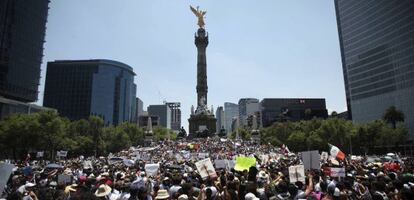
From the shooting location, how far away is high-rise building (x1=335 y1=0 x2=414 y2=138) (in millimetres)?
94250

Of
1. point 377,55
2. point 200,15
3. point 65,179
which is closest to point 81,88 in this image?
point 200,15

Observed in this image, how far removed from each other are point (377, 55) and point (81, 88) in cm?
14350

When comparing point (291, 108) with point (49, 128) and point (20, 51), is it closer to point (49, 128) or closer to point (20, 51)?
point (20, 51)

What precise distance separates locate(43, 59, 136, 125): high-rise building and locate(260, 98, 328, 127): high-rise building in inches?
3359

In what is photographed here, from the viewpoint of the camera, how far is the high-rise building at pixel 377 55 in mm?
94250

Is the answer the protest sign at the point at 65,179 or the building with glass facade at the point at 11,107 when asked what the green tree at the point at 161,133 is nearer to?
the building with glass facade at the point at 11,107

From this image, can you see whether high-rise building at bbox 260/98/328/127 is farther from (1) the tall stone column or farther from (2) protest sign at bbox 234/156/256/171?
(2) protest sign at bbox 234/156/256/171

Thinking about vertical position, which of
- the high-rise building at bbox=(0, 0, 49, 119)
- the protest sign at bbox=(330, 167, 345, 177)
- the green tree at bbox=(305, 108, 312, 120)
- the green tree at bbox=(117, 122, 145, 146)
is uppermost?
the high-rise building at bbox=(0, 0, 49, 119)

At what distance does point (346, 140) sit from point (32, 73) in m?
94.9

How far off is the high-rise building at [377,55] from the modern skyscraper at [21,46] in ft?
342

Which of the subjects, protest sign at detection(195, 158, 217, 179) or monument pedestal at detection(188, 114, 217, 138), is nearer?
protest sign at detection(195, 158, 217, 179)

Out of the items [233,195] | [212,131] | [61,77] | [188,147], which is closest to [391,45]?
[212,131]

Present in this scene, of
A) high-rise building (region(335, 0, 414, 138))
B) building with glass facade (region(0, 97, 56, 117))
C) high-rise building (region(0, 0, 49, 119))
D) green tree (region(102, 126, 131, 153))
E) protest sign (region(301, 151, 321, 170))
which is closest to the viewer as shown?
protest sign (region(301, 151, 321, 170))

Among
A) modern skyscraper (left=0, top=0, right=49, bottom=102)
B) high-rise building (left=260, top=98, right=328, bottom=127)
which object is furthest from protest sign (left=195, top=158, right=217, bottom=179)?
high-rise building (left=260, top=98, right=328, bottom=127)
